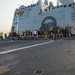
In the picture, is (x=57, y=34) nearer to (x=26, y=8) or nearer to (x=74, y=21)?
(x=74, y=21)

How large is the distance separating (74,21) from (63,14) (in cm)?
529

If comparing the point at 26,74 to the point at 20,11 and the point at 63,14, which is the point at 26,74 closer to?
the point at 63,14

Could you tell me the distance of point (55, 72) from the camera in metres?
4.36

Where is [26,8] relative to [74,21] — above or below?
above

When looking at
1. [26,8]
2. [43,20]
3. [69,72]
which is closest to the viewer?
[69,72]

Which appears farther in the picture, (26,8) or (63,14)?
(26,8)

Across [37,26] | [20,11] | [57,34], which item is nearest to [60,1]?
[37,26]

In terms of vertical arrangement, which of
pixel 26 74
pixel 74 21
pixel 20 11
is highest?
Answer: pixel 20 11

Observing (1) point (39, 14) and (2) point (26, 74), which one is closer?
(2) point (26, 74)

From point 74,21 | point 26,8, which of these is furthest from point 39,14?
point 74,21

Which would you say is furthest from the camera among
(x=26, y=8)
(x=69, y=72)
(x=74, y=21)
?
(x=26, y=8)

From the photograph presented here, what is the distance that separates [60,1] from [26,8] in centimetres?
1267

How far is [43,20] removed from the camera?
184 feet

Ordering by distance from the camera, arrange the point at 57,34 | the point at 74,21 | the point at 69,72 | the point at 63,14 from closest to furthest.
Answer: the point at 69,72
the point at 57,34
the point at 74,21
the point at 63,14
